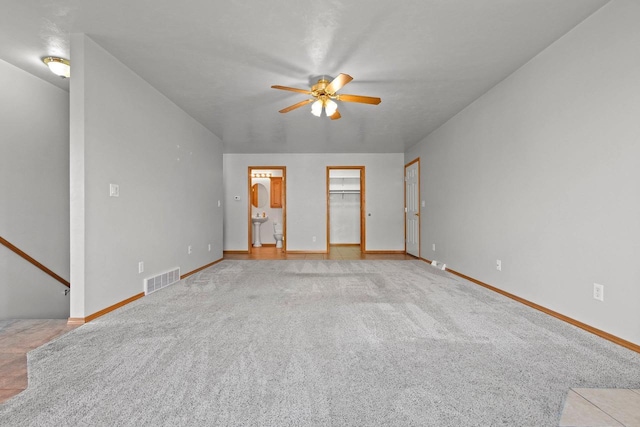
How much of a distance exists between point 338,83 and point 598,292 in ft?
9.06

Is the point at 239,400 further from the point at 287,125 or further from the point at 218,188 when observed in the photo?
the point at 218,188

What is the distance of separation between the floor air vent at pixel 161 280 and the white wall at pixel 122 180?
0.08 meters

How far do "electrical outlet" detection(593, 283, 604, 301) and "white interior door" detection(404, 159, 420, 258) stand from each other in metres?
3.73

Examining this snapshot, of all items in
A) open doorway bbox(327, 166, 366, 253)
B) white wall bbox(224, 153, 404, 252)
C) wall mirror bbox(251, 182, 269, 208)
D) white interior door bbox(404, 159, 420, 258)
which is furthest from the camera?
open doorway bbox(327, 166, 366, 253)

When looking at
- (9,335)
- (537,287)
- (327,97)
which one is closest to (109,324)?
(9,335)

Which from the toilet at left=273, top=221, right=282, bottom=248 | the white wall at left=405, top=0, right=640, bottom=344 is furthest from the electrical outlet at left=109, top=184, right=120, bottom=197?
the toilet at left=273, top=221, right=282, bottom=248

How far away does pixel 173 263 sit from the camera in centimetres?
377

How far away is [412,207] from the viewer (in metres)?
6.27

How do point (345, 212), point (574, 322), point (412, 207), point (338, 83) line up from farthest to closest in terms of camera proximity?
point (345, 212) → point (412, 207) → point (338, 83) → point (574, 322)

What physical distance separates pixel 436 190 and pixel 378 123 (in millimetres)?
1619

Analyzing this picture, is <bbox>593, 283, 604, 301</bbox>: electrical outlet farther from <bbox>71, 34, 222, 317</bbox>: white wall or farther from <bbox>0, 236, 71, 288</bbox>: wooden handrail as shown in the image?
<bbox>0, 236, 71, 288</bbox>: wooden handrail

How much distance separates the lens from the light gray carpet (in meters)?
1.24

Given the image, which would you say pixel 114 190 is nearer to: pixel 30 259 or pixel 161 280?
pixel 161 280

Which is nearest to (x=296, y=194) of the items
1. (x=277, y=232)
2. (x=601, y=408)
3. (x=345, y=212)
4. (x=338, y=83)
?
(x=277, y=232)
